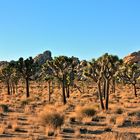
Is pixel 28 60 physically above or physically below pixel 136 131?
above

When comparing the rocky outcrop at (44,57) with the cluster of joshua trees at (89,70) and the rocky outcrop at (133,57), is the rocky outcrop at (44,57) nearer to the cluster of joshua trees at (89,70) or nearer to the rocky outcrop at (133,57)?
the rocky outcrop at (133,57)

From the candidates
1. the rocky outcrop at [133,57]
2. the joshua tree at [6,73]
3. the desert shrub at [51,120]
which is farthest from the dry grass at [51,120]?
the rocky outcrop at [133,57]

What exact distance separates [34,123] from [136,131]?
5.70m

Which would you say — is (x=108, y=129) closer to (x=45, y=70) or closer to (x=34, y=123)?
(x=34, y=123)

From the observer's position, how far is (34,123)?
21.1 metres

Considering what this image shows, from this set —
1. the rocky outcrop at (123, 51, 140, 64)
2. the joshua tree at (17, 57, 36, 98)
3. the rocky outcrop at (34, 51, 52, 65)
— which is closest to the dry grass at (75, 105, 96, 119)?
the joshua tree at (17, 57, 36, 98)

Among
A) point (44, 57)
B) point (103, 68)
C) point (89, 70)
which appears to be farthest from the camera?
point (44, 57)

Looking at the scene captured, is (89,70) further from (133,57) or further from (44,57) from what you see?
(44,57)

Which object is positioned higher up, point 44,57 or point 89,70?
point 44,57

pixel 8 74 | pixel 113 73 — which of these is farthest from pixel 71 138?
pixel 8 74

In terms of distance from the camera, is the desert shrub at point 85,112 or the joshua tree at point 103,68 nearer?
the desert shrub at point 85,112

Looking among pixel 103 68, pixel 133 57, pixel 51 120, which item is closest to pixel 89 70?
pixel 103 68

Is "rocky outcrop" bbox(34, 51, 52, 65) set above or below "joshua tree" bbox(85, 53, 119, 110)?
above

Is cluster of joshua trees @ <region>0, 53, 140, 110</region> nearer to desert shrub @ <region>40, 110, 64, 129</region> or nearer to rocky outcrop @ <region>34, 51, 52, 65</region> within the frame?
desert shrub @ <region>40, 110, 64, 129</region>
